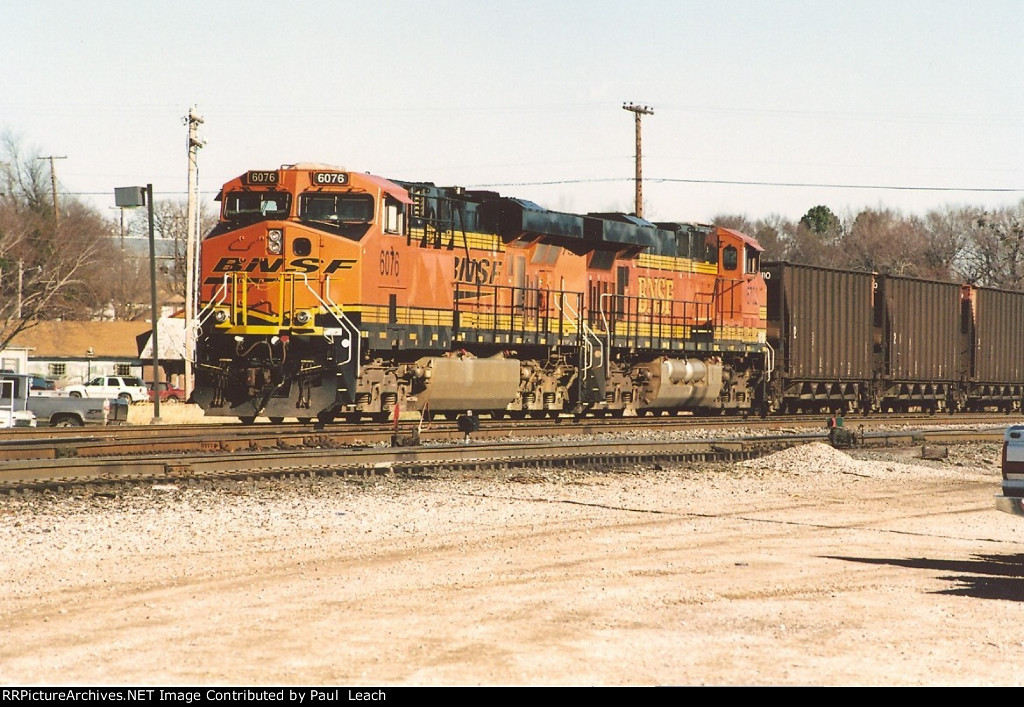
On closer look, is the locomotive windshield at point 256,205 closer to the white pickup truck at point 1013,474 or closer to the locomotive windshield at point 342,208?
the locomotive windshield at point 342,208

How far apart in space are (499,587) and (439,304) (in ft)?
46.6

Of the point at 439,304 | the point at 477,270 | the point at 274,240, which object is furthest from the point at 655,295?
the point at 274,240

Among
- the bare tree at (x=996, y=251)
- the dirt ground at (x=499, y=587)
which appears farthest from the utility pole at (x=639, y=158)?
the bare tree at (x=996, y=251)

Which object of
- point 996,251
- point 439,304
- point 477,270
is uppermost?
point 996,251

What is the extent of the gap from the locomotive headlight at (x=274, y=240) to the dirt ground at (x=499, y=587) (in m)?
7.05

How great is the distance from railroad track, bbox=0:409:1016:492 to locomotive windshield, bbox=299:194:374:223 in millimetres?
3526

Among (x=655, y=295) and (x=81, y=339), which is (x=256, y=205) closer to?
(x=655, y=295)

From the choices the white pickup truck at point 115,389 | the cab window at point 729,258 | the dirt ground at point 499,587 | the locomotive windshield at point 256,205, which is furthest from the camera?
the white pickup truck at point 115,389

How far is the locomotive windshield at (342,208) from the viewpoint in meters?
21.5

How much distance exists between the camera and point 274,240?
70.3 ft

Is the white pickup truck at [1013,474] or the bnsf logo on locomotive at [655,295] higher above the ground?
the bnsf logo on locomotive at [655,295]

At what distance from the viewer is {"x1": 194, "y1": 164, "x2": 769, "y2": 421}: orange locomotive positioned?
2122cm

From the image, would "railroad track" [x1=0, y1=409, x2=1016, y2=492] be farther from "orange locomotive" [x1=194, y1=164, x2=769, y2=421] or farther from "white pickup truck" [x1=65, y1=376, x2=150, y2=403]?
"white pickup truck" [x1=65, y1=376, x2=150, y2=403]

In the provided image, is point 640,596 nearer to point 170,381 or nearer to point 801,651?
point 801,651
